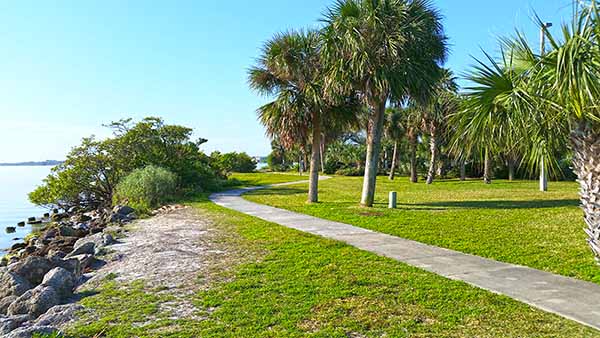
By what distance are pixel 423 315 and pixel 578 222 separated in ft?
29.7

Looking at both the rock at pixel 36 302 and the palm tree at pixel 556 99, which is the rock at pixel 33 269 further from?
the palm tree at pixel 556 99

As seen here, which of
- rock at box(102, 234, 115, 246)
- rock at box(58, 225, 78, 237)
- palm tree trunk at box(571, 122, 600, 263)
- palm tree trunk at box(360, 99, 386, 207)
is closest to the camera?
palm tree trunk at box(571, 122, 600, 263)

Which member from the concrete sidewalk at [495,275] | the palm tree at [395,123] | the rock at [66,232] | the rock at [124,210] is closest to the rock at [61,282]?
the concrete sidewalk at [495,275]

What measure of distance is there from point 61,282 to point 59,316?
1.27 m

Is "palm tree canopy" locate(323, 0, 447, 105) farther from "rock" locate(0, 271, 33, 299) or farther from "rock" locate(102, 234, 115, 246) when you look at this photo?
"rock" locate(0, 271, 33, 299)

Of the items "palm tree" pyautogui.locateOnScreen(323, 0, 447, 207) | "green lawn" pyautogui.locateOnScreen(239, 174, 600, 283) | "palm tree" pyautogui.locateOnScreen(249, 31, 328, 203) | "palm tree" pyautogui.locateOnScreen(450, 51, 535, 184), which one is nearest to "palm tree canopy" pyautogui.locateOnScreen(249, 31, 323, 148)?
"palm tree" pyautogui.locateOnScreen(249, 31, 328, 203)

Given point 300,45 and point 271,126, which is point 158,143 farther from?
point 300,45

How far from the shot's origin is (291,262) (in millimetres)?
7062

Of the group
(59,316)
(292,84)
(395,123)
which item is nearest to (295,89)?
(292,84)

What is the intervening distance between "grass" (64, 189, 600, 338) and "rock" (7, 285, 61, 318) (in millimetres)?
409

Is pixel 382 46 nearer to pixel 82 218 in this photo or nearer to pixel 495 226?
pixel 495 226

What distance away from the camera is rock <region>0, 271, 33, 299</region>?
20.1 ft

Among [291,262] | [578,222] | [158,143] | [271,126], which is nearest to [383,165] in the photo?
[158,143]

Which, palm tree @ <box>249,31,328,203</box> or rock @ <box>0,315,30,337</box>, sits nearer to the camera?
rock @ <box>0,315,30,337</box>
